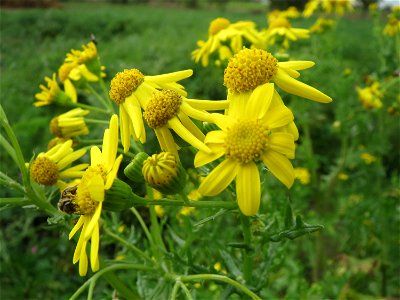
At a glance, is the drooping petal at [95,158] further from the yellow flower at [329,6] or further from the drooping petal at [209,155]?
the yellow flower at [329,6]

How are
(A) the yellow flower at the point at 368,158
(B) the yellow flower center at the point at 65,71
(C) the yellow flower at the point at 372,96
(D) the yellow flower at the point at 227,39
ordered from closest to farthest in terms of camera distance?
(B) the yellow flower center at the point at 65,71, (D) the yellow flower at the point at 227,39, (C) the yellow flower at the point at 372,96, (A) the yellow flower at the point at 368,158

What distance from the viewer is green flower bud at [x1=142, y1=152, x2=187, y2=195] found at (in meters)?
1.03

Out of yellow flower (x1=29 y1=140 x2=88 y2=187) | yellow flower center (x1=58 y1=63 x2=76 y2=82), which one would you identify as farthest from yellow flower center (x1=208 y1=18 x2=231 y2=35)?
yellow flower (x1=29 y1=140 x2=88 y2=187)

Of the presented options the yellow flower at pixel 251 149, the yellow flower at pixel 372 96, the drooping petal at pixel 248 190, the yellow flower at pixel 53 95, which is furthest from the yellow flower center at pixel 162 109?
the yellow flower at pixel 372 96

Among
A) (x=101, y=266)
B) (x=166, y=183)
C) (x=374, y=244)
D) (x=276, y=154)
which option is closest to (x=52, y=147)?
(x=101, y=266)

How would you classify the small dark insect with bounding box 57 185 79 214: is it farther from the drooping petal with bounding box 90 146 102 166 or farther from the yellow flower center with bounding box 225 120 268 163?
the yellow flower center with bounding box 225 120 268 163

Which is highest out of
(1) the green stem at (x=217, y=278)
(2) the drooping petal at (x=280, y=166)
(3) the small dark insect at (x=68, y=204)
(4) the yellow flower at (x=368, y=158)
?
(2) the drooping petal at (x=280, y=166)

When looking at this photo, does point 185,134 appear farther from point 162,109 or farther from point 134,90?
point 134,90

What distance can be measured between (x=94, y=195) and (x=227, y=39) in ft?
4.18

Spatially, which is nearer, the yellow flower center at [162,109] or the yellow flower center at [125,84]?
the yellow flower center at [162,109]

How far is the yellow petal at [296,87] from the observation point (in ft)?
3.64

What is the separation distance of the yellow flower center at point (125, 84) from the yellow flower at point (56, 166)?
267 millimetres

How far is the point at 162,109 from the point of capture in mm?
1106

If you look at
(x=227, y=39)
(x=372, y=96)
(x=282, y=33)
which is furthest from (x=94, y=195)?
(x=372, y=96)
